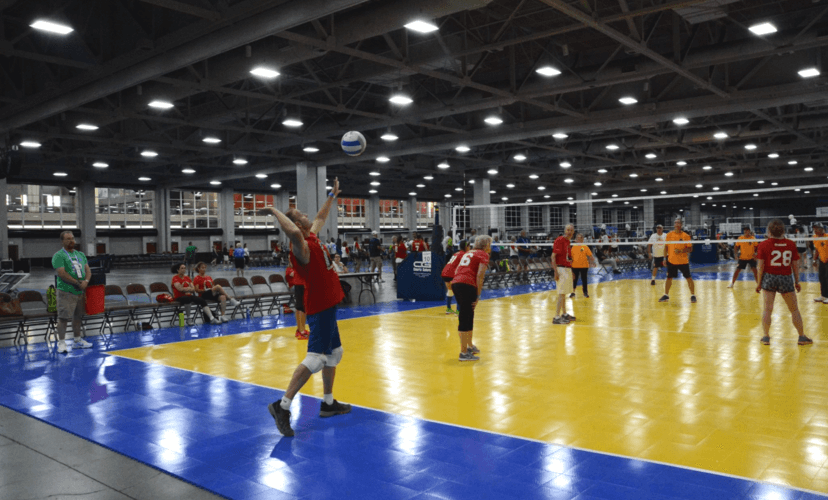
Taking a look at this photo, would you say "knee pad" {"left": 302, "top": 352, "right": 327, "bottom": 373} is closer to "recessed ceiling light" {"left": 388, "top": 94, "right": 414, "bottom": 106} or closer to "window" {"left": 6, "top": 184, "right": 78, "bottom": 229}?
"recessed ceiling light" {"left": 388, "top": 94, "right": 414, "bottom": 106}

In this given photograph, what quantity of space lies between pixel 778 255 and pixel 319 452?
22.1ft

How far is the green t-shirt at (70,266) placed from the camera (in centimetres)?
852

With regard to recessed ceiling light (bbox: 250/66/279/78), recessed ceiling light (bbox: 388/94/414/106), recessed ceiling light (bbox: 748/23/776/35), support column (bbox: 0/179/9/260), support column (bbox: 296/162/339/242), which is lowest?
support column (bbox: 0/179/9/260)

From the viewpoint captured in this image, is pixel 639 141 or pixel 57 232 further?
pixel 57 232

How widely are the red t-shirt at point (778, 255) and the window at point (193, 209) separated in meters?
41.3

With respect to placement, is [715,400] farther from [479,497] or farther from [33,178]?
[33,178]

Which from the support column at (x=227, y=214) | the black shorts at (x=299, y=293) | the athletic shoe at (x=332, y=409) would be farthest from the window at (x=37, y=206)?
the athletic shoe at (x=332, y=409)

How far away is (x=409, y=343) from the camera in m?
9.20

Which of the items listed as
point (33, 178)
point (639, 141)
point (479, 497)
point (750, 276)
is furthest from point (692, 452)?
point (33, 178)

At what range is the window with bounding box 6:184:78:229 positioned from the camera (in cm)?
3709

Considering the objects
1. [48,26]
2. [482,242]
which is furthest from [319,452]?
[48,26]

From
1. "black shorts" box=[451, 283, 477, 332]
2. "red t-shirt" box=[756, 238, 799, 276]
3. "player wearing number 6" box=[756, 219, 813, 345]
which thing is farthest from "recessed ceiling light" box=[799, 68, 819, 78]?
"black shorts" box=[451, 283, 477, 332]

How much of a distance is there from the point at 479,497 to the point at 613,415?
2.15m

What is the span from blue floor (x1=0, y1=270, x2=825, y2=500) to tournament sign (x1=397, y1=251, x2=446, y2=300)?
8.69m
